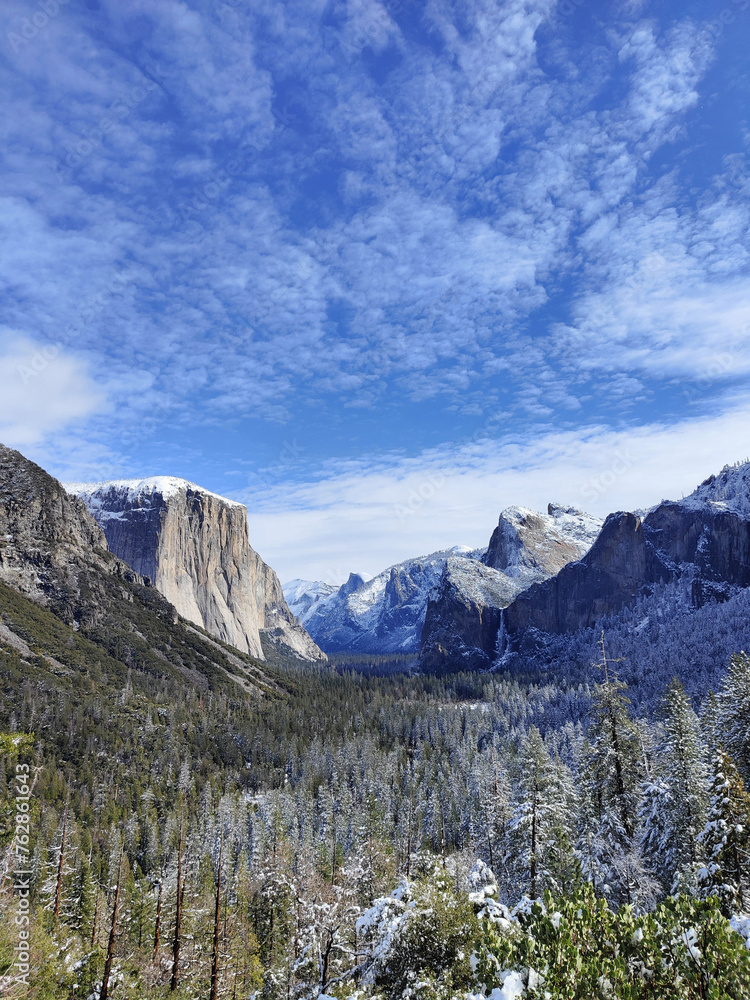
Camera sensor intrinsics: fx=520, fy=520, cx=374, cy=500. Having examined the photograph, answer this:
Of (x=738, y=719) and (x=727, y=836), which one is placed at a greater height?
(x=738, y=719)

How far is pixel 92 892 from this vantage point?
49875 millimetres

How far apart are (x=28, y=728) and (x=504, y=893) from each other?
381 feet

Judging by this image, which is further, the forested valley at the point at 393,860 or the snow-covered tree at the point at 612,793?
the snow-covered tree at the point at 612,793

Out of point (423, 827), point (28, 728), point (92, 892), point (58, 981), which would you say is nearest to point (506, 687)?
point (423, 827)

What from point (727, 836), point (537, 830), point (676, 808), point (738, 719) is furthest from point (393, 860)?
point (727, 836)

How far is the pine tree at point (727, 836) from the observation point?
19172 mm

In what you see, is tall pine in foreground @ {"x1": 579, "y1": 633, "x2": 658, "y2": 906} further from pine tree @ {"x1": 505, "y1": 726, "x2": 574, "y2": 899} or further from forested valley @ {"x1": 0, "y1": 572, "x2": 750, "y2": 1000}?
pine tree @ {"x1": 505, "y1": 726, "x2": 574, "y2": 899}

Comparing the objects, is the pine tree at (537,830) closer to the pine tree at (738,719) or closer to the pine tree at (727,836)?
the pine tree at (727,836)

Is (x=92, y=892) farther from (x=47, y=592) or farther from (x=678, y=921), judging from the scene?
(x=47, y=592)

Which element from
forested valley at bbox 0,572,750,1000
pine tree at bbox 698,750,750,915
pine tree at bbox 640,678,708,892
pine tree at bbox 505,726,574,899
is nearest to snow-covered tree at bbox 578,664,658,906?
forested valley at bbox 0,572,750,1000

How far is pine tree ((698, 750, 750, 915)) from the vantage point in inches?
755

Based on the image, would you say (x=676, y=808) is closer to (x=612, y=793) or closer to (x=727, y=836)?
(x=612, y=793)

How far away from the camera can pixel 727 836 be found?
20031mm

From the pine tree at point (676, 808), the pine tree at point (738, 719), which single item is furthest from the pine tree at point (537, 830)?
the pine tree at point (738, 719)
